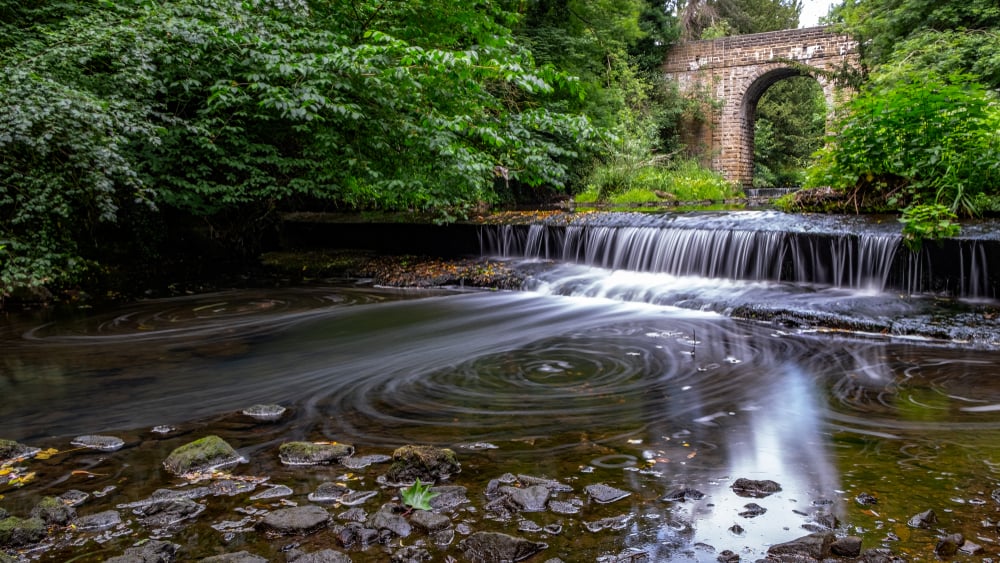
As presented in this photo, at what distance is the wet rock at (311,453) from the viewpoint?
2.78m

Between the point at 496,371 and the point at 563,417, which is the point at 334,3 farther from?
the point at 563,417

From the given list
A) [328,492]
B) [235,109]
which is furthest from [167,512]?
[235,109]

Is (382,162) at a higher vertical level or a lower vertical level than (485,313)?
higher

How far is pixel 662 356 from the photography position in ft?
16.5

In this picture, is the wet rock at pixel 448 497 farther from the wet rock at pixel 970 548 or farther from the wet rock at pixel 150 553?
the wet rock at pixel 970 548

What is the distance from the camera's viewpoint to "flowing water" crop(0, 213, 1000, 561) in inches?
89.6

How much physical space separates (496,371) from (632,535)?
263 centimetres

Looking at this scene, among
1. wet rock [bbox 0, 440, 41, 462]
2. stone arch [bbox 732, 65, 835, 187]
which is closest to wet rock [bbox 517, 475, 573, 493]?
wet rock [bbox 0, 440, 41, 462]

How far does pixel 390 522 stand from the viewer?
7.02ft

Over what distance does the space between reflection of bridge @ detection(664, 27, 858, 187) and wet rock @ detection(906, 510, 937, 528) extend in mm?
20713

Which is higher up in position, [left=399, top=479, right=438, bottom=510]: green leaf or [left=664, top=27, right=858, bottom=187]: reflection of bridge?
[left=664, top=27, right=858, bottom=187]: reflection of bridge

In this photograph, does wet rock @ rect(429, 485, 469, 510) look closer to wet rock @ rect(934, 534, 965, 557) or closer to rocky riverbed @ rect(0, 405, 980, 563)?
rocky riverbed @ rect(0, 405, 980, 563)

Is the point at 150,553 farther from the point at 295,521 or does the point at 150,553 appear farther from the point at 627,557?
the point at 627,557

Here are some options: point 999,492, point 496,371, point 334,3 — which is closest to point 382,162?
point 334,3
